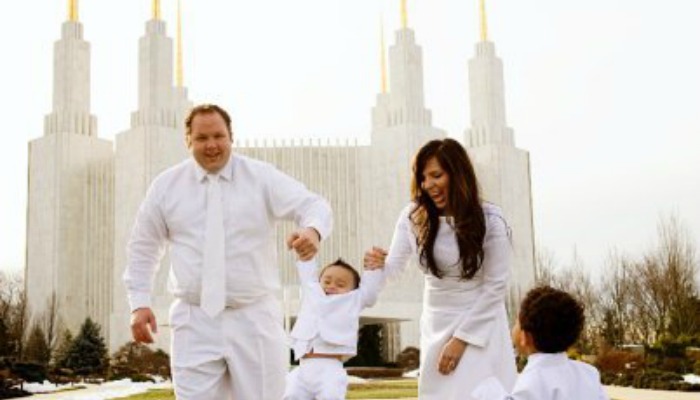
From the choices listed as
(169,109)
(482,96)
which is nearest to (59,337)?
(169,109)

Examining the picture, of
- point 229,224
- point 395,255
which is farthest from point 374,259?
point 229,224

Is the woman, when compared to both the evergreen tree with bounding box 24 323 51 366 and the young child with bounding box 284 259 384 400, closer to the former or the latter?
the young child with bounding box 284 259 384 400

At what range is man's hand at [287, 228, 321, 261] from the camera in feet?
13.4

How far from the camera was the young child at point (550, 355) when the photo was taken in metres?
3.33

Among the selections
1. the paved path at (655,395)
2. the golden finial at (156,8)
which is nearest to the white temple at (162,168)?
the golden finial at (156,8)

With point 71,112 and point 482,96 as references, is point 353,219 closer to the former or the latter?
point 482,96

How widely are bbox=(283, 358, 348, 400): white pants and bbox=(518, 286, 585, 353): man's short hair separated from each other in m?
1.00

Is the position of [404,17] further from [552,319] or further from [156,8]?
[552,319]

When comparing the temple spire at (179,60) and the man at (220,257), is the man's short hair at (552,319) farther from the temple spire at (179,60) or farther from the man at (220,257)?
the temple spire at (179,60)

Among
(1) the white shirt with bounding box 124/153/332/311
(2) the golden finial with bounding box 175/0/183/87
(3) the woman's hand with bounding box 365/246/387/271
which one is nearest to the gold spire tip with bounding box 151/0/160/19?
(2) the golden finial with bounding box 175/0/183/87

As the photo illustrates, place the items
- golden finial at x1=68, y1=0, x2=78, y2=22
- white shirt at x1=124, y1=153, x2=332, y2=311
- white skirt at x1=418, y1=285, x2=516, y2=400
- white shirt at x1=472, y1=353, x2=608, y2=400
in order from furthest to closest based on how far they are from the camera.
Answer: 1. golden finial at x1=68, y1=0, x2=78, y2=22
2. white shirt at x1=124, y1=153, x2=332, y2=311
3. white skirt at x1=418, y1=285, x2=516, y2=400
4. white shirt at x1=472, y1=353, x2=608, y2=400

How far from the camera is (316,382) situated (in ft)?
13.6

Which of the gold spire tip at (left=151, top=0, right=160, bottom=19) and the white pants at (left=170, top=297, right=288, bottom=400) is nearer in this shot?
the white pants at (left=170, top=297, right=288, bottom=400)

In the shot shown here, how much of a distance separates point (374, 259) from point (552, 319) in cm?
120
